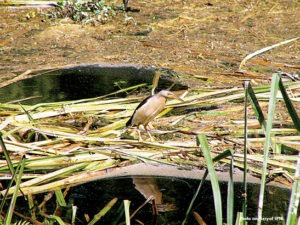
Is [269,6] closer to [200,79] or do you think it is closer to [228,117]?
[200,79]

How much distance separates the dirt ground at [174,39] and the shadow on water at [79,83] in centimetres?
25

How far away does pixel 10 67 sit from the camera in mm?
7734

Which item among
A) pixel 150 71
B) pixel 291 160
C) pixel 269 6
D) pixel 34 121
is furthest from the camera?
pixel 269 6

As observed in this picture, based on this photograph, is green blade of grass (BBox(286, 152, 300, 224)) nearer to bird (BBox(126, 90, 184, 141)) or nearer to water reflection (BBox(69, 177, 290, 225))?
water reflection (BBox(69, 177, 290, 225))

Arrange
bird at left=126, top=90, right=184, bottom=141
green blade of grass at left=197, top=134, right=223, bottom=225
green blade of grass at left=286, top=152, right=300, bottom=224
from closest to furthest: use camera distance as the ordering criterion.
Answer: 1. green blade of grass at left=286, top=152, right=300, bottom=224
2. green blade of grass at left=197, top=134, right=223, bottom=225
3. bird at left=126, top=90, right=184, bottom=141

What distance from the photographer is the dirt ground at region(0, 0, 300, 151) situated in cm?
736

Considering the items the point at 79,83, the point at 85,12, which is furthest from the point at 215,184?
the point at 85,12

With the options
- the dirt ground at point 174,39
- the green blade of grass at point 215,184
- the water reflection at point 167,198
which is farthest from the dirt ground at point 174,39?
the green blade of grass at point 215,184

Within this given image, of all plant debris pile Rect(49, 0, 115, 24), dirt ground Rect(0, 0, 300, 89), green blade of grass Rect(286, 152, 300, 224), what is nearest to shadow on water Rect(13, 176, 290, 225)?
green blade of grass Rect(286, 152, 300, 224)

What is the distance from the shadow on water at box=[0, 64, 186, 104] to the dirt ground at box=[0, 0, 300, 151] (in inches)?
10.0

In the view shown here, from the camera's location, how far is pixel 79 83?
7.11 m

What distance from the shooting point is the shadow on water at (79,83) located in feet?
21.5

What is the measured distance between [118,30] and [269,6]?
9.33ft

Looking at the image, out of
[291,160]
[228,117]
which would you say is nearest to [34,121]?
[228,117]
